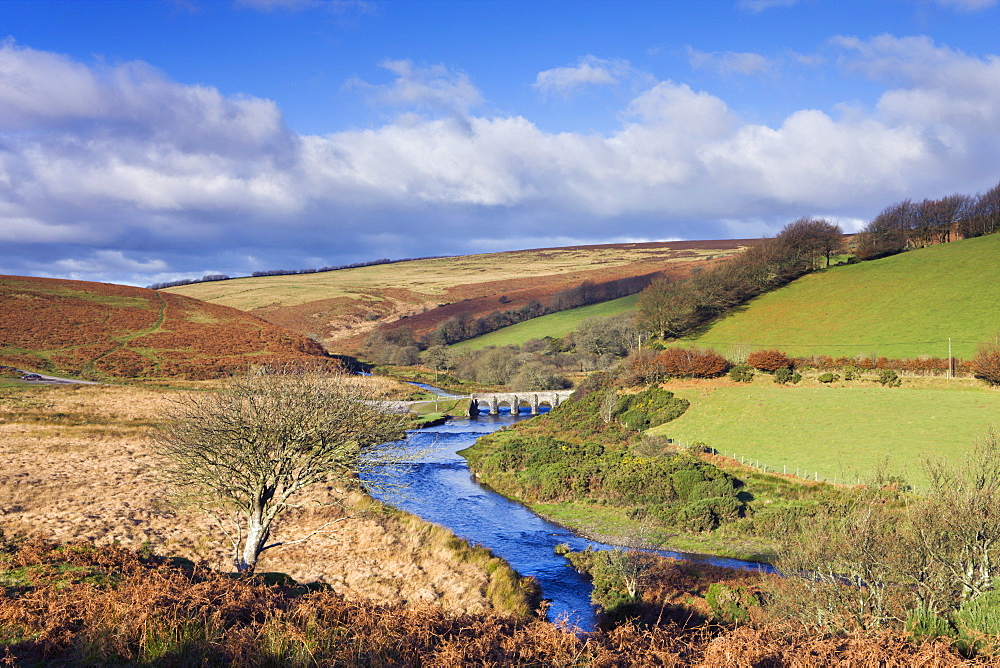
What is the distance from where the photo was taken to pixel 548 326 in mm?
120688

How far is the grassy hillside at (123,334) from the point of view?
232 ft

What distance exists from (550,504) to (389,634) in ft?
107

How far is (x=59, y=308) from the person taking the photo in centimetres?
8162

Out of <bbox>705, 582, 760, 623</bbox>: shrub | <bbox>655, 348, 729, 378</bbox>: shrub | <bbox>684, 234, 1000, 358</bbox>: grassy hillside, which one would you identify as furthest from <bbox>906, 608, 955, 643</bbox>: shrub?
<bbox>684, 234, 1000, 358</bbox>: grassy hillside

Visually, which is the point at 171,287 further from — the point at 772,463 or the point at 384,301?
the point at 772,463

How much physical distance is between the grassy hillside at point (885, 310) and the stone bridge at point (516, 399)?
22.1 m

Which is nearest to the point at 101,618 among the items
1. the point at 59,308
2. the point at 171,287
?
the point at 59,308

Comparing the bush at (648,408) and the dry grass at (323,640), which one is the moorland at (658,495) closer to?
→ the dry grass at (323,640)

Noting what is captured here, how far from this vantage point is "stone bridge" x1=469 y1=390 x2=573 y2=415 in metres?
84.4

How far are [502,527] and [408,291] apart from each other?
144 metres

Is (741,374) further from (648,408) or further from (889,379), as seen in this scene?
(889,379)

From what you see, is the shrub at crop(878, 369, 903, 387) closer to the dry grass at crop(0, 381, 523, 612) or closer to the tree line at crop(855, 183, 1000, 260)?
the dry grass at crop(0, 381, 523, 612)

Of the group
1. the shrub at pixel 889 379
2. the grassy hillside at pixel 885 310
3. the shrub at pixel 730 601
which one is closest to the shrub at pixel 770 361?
the grassy hillside at pixel 885 310

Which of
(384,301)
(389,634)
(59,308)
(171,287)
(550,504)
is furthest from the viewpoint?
(171,287)
